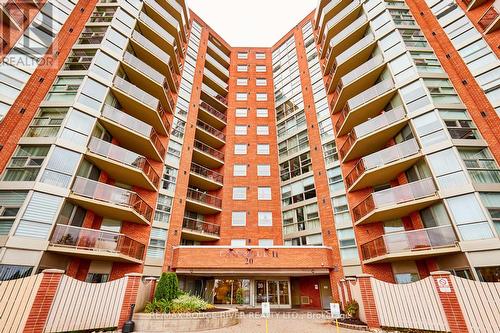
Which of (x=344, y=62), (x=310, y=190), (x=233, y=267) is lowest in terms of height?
(x=233, y=267)

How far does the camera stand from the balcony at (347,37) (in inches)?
853

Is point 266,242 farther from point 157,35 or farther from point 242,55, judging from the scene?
point 242,55

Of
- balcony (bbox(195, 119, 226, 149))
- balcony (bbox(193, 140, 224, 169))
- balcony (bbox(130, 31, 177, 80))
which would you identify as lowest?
balcony (bbox(193, 140, 224, 169))

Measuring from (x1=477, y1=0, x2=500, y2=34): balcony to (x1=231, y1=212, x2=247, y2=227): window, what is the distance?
22742 mm

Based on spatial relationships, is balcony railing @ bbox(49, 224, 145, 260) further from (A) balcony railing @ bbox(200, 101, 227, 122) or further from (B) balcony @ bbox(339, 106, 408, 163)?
(B) balcony @ bbox(339, 106, 408, 163)

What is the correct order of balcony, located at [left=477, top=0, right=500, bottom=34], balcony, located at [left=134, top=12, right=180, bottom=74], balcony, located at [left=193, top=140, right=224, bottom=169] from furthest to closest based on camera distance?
balcony, located at [left=193, top=140, right=224, bottom=169] → balcony, located at [left=134, top=12, right=180, bottom=74] → balcony, located at [left=477, top=0, right=500, bottom=34]

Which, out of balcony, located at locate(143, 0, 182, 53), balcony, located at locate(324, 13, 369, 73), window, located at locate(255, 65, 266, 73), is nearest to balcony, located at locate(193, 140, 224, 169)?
balcony, located at locate(143, 0, 182, 53)

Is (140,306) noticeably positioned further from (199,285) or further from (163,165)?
(163,165)

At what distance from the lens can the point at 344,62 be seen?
21375mm

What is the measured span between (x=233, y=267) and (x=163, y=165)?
1029 centimetres

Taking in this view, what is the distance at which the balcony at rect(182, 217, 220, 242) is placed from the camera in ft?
67.8

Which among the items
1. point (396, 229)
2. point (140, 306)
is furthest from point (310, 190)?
point (140, 306)

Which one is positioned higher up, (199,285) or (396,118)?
(396,118)

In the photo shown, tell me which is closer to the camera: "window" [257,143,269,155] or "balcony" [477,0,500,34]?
"balcony" [477,0,500,34]
